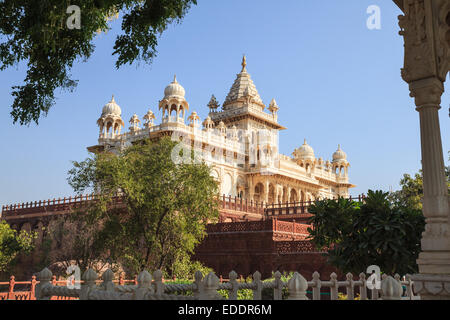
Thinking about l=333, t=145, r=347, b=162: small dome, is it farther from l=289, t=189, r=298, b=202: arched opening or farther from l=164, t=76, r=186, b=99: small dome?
l=164, t=76, r=186, b=99: small dome

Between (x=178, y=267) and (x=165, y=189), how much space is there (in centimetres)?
323

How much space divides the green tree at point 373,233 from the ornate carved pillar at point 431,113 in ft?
6.29

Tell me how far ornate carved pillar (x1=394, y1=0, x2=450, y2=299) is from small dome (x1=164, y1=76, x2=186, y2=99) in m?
28.8

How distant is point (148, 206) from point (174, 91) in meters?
18.4

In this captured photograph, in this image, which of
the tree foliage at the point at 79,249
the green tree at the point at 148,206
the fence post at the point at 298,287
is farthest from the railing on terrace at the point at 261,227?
the fence post at the point at 298,287

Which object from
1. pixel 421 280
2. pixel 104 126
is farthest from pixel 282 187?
pixel 421 280

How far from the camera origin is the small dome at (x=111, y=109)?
38.7 meters

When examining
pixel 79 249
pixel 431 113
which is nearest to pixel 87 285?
pixel 431 113

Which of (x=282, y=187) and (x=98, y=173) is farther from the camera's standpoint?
(x=282, y=187)

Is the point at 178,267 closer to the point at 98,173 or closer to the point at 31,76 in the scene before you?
the point at 98,173

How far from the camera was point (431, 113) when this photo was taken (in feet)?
17.2

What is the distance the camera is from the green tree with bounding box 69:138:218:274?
16797 millimetres

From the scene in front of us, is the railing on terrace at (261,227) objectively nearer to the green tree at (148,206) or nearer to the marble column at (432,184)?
the green tree at (148,206)
